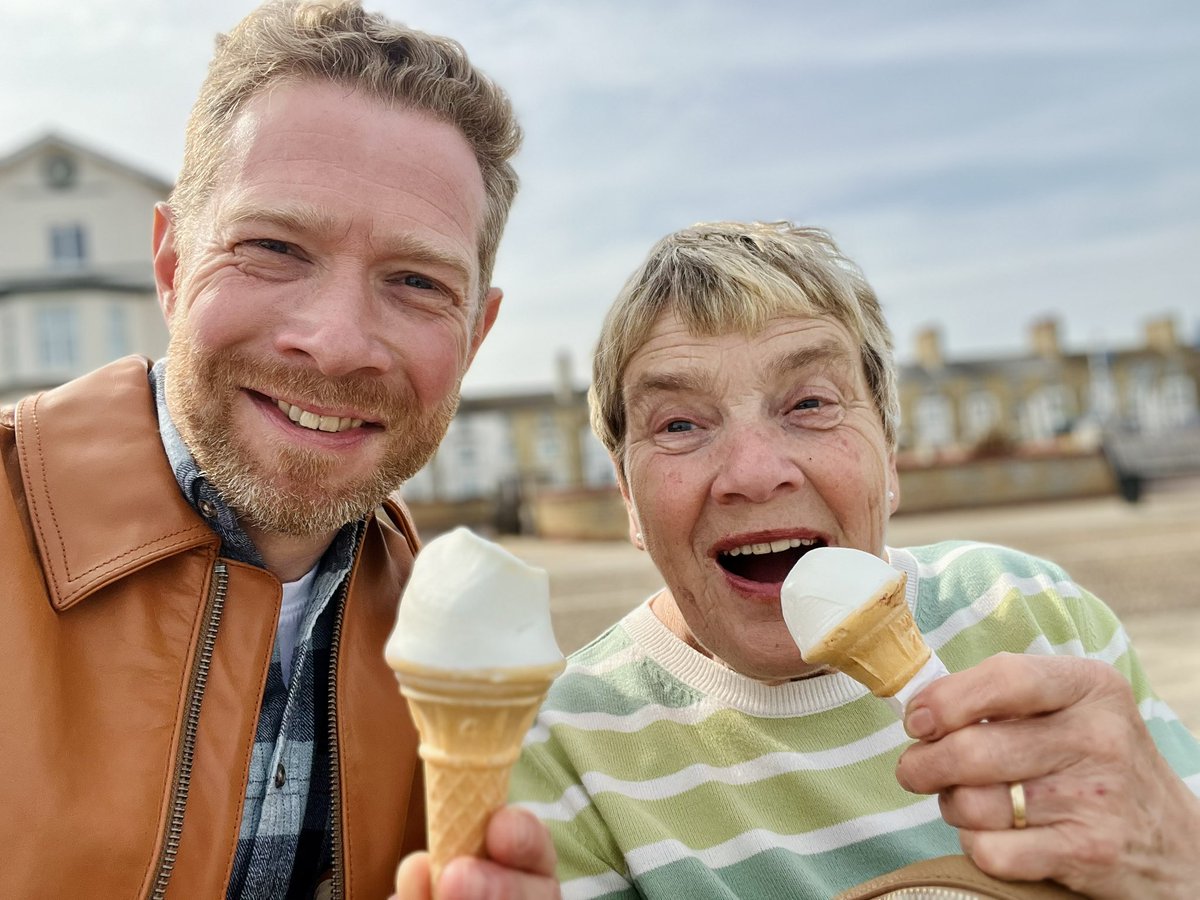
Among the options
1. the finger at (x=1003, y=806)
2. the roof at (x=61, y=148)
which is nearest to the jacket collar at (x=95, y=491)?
the finger at (x=1003, y=806)

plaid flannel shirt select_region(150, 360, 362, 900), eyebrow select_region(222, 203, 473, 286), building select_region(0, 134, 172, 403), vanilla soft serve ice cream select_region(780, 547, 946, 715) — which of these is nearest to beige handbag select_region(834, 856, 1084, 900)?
vanilla soft serve ice cream select_region(780, 547, 946, 715)

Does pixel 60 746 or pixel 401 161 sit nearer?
pixel 60 746

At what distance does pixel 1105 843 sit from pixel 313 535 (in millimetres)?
1753

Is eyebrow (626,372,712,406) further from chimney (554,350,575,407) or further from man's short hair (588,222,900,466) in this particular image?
chimney (554,350,575,407)

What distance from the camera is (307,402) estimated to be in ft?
7.42

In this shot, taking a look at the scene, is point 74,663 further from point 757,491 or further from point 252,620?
point 757,491

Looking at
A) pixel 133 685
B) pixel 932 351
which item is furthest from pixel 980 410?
pixel 133 685

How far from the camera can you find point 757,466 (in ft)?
7.31

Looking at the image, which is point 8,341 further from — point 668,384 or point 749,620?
point 749,620

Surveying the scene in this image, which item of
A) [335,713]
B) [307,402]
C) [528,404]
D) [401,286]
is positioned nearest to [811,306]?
[401,286]

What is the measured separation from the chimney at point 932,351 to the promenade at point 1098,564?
723 inches

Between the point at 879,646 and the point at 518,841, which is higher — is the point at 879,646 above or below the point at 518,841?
above

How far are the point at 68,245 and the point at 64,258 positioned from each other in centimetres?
47

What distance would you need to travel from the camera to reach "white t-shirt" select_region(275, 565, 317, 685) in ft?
7.91
